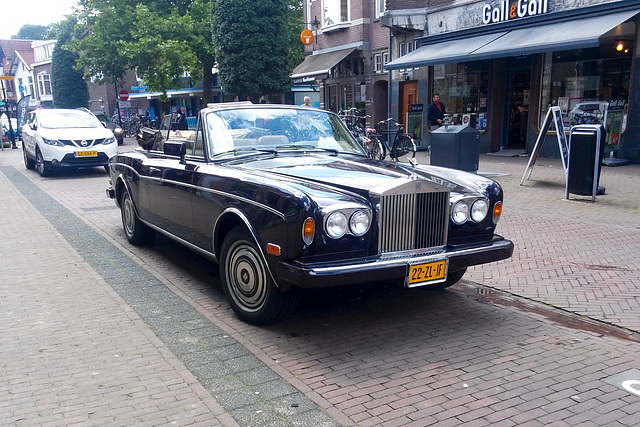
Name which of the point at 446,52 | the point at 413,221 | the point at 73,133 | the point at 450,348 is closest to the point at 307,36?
the point at 446,52

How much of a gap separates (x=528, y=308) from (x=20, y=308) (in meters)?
4.53

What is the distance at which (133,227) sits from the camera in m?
7.00

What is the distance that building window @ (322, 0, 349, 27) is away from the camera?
23969mm

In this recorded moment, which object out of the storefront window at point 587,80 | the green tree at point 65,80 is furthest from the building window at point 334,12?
the green tree at point 65,80

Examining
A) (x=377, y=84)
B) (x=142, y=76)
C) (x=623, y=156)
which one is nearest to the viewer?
(x=623, y=156)

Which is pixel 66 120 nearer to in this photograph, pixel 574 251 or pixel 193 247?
pixel 193 247

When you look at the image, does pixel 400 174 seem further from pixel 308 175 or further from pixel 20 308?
pixel 20 308

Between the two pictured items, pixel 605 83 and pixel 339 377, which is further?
pixel 605 83

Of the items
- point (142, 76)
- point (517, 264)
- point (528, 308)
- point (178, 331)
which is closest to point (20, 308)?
point (178, 331)

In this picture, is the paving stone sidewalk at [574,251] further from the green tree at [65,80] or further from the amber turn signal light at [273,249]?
the green tree at [65,80]

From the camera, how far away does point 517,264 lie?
612cm

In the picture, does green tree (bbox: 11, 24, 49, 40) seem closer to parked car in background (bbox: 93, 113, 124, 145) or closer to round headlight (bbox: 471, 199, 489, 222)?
parked car in background (bbox: 93, 113, 124, 145)

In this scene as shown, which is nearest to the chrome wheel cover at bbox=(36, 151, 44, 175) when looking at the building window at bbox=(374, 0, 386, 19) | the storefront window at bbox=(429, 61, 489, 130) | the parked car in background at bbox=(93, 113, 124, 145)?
the parked car in background at bbox=(93, 113, 124, 145)

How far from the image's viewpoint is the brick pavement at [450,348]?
10.5 ft
